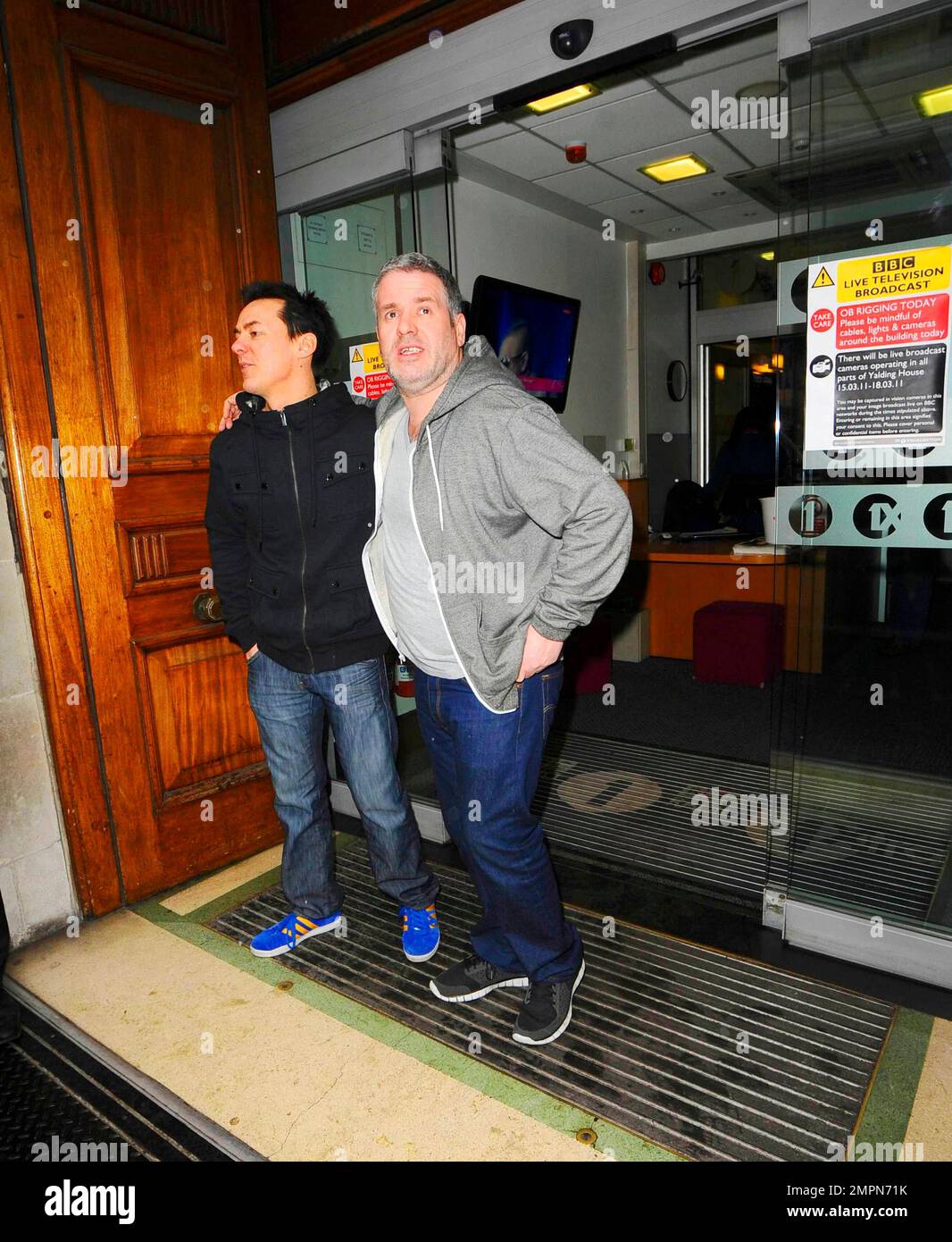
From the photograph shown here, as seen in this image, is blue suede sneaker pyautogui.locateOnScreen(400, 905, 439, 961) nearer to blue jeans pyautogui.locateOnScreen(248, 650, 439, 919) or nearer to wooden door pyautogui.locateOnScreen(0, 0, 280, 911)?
blue jeans pyautogui.locateOnScreen(248, 650, 439, 919)

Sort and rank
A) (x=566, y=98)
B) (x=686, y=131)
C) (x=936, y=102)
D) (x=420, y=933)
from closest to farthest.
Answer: (x=936, y=102), (x=420, y=933), (x=566, y=98), (x=686, y=131)

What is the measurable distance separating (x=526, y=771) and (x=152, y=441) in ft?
5.48

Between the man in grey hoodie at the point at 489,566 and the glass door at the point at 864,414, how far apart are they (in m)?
0.76

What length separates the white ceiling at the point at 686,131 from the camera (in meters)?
1.93

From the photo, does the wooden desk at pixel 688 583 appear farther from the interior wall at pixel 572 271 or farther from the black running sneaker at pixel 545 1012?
the black running sneaker at pixel 545 1012

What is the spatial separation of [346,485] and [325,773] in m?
0.88

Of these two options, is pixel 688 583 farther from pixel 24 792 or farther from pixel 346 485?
pixel 24 792

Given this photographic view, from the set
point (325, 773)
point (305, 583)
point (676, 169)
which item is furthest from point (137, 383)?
point (676, 169)

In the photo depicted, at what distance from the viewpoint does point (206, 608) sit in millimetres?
2785

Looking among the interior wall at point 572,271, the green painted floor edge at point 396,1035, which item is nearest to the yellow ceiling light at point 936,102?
the green painted floor edge at point 396,1035

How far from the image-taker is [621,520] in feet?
5.29

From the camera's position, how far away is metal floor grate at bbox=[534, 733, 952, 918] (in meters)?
2.31

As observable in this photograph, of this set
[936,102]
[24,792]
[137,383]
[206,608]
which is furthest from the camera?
[206,608]
